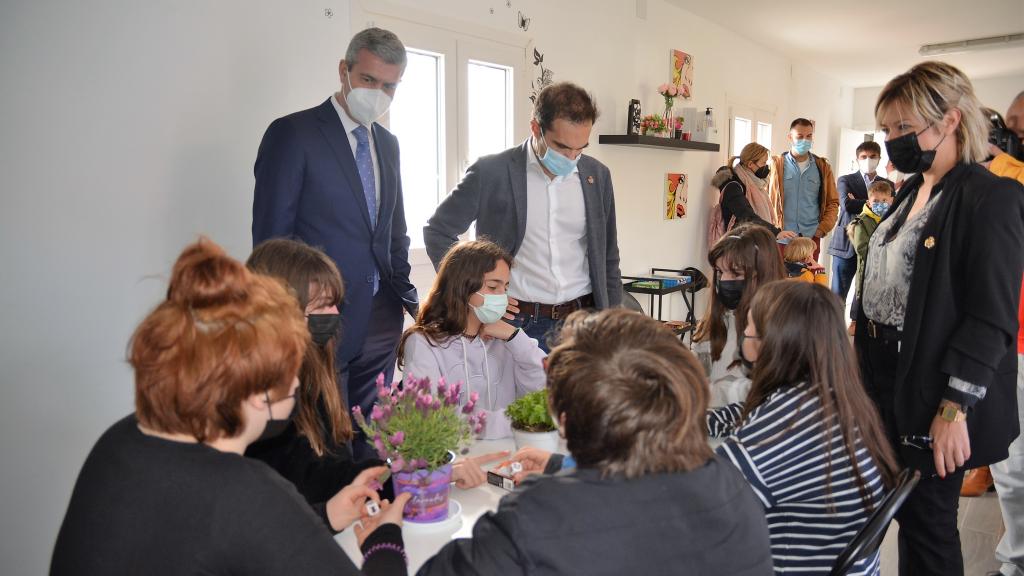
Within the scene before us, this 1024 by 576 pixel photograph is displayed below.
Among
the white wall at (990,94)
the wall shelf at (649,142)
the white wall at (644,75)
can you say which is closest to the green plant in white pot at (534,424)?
the white wall at (644,75)

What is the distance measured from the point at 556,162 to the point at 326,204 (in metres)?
0.92

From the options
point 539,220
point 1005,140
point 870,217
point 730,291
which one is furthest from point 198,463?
point 870,217

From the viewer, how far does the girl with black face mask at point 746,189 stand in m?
5.43

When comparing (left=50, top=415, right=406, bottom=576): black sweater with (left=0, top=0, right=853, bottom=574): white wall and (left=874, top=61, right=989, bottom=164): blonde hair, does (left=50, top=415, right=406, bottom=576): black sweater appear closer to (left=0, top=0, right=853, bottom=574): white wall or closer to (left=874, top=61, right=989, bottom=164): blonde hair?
(left=0, top=0, right=853, bottom=574): white wall

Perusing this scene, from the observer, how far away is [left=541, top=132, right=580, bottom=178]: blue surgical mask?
2.68 m

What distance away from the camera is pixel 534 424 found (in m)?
1.59

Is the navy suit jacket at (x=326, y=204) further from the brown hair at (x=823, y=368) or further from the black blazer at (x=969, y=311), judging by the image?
the black blazer at (x=969, y=311)

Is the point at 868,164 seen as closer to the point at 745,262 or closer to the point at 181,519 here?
the point at 745,262

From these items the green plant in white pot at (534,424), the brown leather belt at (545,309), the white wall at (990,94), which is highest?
the white wall at (990,94)

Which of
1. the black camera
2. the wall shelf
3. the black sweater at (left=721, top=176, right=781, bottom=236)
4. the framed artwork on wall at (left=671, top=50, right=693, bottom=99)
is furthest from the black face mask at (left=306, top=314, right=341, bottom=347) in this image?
the framed artwork on wall at (left=671, top=50, right=693, bottom=99)

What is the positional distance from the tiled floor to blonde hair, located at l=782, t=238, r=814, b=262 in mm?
2494

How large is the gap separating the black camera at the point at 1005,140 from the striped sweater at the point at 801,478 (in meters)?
1.92

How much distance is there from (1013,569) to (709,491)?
2175mm

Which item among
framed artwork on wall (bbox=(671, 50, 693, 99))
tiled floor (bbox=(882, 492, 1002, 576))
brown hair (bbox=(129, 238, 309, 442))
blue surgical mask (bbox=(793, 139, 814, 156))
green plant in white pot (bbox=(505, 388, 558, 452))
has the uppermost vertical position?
framed artwork on wall (bbox=(671, 50, 693, 99))
